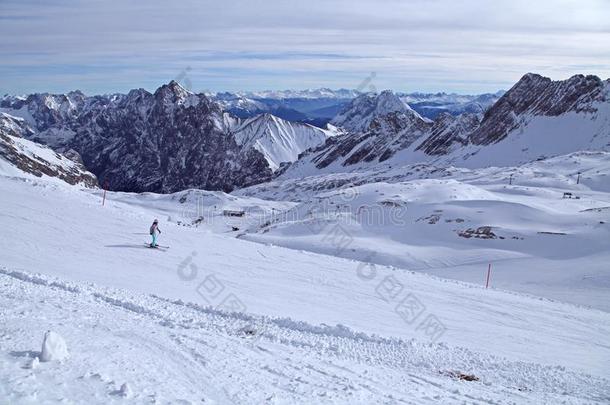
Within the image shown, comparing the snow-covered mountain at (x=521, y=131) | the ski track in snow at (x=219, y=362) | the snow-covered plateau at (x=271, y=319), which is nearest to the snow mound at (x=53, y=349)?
the snow-covered plateau at (x=271, y=319)

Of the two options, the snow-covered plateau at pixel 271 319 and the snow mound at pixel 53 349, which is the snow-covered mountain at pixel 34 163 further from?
the snow mound at pixel 53 349

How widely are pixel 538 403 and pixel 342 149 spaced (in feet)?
613

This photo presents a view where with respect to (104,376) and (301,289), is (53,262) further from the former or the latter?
(104,376)

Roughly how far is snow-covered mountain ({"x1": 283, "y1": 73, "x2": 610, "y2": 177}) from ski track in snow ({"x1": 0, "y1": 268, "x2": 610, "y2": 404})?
114 m

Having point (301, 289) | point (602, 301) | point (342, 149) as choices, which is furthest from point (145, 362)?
point (342, 149)

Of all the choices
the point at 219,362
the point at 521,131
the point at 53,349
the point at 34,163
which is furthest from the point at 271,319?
the point at 34,163

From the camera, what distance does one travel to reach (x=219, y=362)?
9469 mm

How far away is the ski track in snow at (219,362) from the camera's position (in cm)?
789

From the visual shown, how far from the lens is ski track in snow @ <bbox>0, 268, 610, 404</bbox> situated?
7891 mm

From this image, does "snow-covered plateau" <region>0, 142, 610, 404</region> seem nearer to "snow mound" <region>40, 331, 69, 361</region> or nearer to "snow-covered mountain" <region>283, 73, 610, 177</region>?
"snow mound" <region>40, 331, 69, 361</region>

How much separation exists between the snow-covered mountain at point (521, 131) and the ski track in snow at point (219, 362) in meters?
114

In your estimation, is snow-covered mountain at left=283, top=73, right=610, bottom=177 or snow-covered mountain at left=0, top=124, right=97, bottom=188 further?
snow-covered mountain at left=0, top=124, right=97, bottom=188

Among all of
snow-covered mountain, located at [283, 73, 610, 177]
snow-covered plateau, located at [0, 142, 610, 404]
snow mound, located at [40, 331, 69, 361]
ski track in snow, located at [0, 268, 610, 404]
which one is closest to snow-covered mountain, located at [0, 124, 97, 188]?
snow-covered mountain, located at [283, 73, 610, 177]

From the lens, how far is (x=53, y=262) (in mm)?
16812
